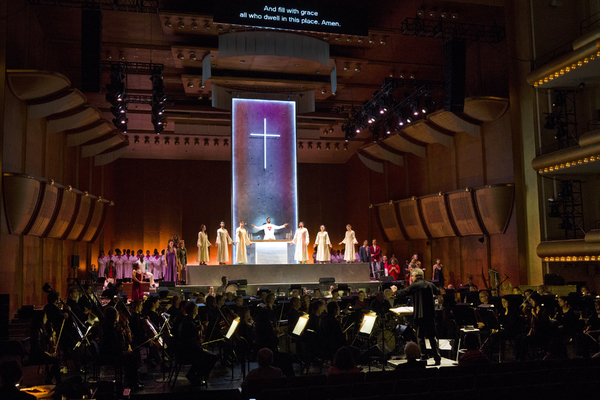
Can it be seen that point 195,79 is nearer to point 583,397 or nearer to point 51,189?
point 51,189

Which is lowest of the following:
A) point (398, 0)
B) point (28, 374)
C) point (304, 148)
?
point (28, 374)

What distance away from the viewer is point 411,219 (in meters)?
21.5

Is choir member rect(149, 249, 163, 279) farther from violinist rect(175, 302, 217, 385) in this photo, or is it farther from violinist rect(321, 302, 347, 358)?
violinist rect(321, 302, 347, 358)

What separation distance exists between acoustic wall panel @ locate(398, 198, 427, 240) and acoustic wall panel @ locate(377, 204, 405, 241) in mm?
499

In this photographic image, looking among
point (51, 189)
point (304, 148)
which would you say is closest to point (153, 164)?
point (304, 148)

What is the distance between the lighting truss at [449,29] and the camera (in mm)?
14953

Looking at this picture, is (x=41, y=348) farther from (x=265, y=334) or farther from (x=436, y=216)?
(x=436, y=216)

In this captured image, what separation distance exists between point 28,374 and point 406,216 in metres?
16.0

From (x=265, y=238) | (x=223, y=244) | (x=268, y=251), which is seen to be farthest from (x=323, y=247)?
(x=223, y=244)

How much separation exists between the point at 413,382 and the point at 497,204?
1359 cm

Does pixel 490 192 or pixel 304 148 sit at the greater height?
pixel 304 148

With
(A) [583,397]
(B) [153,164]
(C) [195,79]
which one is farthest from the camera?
(B) [153,164]

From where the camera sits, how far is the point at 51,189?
53.1 ft

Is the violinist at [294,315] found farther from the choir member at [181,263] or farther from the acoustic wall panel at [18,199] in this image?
the choir member at [181,263]
